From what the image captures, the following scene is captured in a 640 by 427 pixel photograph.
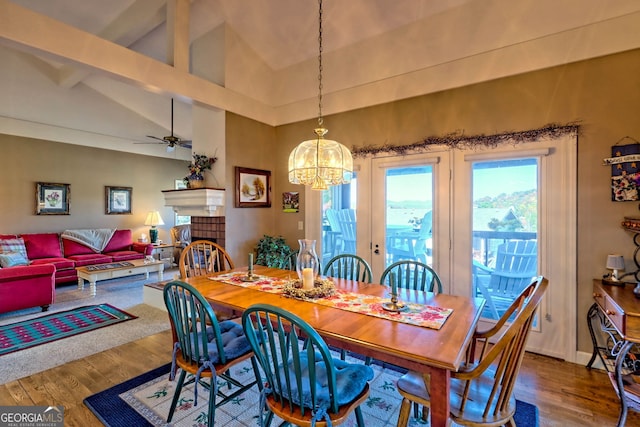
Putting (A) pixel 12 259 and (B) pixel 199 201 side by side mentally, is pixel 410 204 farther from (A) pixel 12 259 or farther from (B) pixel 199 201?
(A) pixel 12 259

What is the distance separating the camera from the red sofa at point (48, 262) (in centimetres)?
383

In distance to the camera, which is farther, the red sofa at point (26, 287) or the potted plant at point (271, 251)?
the potted plant at point (271, 251)

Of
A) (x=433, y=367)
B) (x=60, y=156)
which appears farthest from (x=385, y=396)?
(x=60, y=156)

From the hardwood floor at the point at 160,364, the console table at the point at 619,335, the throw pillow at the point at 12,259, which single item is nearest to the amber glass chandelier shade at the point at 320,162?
the console table at the point at 619,335

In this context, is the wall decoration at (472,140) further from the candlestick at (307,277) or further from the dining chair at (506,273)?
the candlestick at (307,277)

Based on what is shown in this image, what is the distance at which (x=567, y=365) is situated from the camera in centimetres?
268

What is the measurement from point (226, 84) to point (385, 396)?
404cm

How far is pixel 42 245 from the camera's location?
5.54 meters

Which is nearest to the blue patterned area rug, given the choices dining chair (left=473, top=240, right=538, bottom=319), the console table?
the console table

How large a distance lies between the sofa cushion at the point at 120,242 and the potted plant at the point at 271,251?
403cm

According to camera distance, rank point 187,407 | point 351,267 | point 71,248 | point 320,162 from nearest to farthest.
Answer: point 187,407 < point 320,162 < point 351,267 < point 71,248

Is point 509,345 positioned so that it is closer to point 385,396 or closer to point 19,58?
point 385,396

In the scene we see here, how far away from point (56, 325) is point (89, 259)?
7.83 feet

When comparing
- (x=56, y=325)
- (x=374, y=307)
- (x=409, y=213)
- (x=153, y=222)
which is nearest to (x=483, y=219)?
(x=409, y=213)
